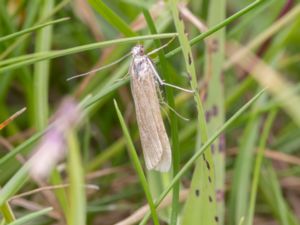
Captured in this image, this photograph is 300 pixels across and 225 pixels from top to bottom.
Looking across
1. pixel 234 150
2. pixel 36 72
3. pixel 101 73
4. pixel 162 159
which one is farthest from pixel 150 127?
pixel 234 150

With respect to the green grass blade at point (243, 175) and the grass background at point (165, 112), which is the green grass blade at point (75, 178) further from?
the green grass blade at point (243, 175)

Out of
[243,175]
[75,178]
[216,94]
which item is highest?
[216,94]

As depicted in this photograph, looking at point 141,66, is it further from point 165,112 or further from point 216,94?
point 216,94

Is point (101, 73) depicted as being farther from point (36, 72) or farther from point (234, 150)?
point (234, 150)

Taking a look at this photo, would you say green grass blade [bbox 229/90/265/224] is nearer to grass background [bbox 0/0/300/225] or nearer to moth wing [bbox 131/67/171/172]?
grass background [bbox 0/0/300/225]

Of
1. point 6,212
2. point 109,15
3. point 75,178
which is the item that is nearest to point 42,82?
point 109,15

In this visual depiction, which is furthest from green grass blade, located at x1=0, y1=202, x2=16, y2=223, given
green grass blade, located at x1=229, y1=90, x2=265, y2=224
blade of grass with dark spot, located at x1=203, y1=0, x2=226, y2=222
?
green grass blade, located at x1=229, y1=90, x2=265, y2=224

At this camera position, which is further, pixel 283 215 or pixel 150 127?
pixel 283 215

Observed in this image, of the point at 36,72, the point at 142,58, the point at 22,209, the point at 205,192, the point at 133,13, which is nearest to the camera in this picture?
the point at 205,192
